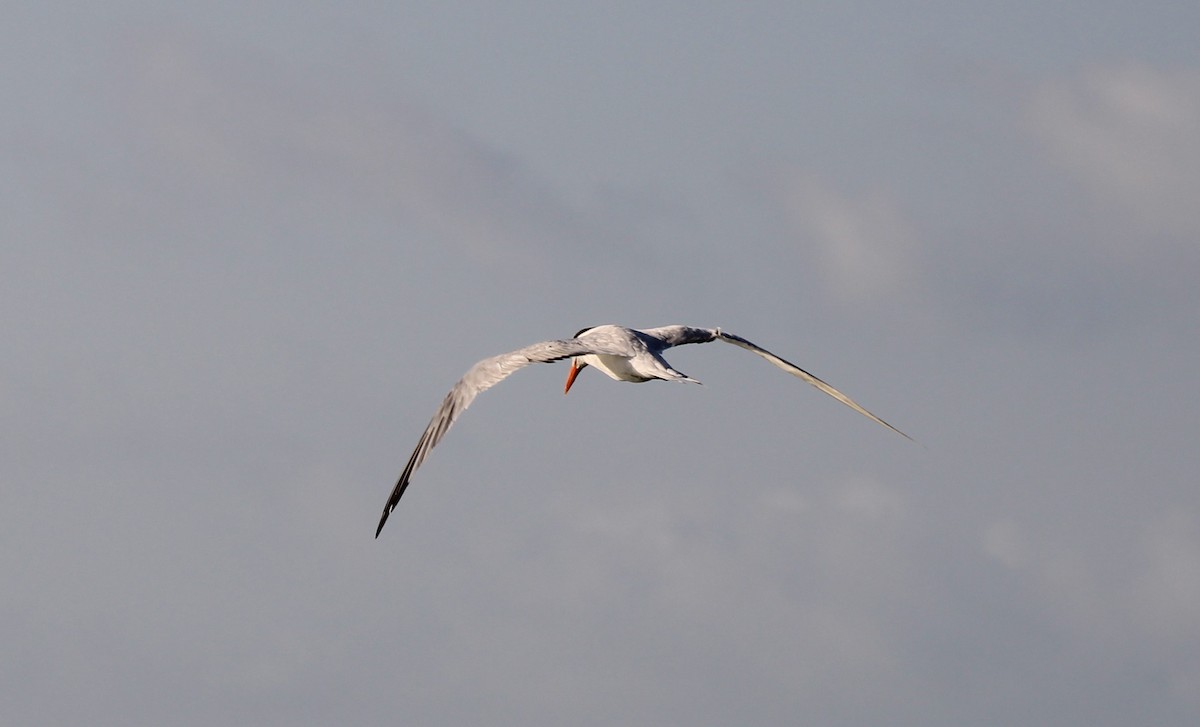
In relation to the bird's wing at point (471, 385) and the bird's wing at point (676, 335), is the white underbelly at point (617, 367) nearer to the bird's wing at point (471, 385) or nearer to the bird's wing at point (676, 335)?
the bird's wing at point (676, 335)

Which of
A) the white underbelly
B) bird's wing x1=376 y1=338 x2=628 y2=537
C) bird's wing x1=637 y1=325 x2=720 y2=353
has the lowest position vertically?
bird's wing x1=376 y1=338 x2=628 y2=537

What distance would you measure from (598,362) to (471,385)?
6764mm

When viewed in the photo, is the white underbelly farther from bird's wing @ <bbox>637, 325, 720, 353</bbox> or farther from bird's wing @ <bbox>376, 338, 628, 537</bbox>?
bird's wing @ <bbox>376, 338, 628, 537</bbox>

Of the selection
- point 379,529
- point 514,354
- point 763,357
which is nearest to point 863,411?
point 763,357

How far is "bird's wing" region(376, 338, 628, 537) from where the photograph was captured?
122 feet

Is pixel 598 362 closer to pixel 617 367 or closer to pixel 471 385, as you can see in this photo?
pixel 617 367

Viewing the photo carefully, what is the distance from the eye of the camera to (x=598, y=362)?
43.7 m

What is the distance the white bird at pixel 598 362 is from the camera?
37.2 meters

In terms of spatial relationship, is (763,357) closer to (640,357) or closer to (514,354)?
(640,357)

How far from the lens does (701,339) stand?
150ft

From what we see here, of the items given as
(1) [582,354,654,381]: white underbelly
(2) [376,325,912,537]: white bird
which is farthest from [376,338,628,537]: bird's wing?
(1) [582,354,654,381]: white underbelly

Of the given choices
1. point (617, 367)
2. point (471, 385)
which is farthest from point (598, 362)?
→ point (471, 385)

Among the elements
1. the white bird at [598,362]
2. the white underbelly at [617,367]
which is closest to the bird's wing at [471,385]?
the white bird at [598,362]

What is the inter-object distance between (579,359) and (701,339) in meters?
3.27
